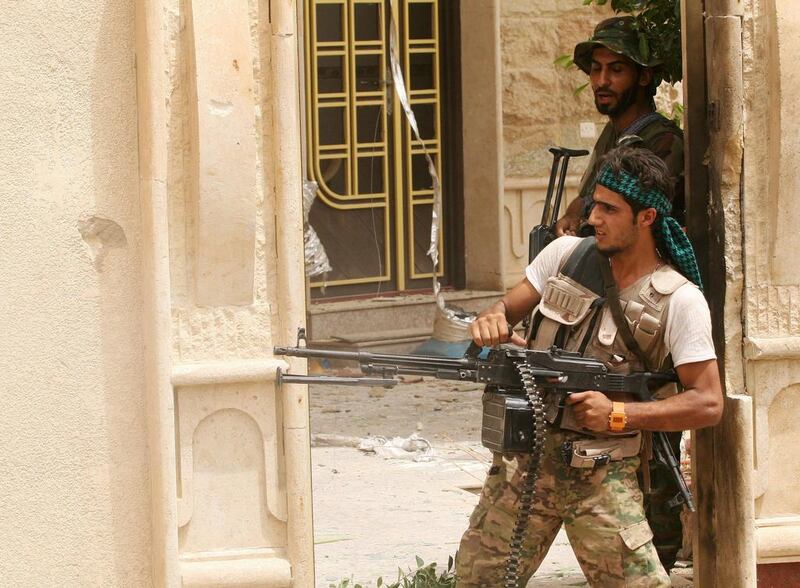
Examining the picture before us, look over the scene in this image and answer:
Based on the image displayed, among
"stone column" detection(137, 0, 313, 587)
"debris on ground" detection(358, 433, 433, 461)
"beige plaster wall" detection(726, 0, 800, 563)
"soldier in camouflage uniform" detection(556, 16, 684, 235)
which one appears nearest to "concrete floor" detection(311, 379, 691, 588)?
"debris on ground" detection(358, 433, 433, 461)

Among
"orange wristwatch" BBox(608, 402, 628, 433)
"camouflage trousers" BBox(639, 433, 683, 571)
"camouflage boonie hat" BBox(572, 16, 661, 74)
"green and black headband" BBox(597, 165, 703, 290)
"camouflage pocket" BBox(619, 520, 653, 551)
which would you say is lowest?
"camouflage trousers" BBox(639, 433, 683, 571)

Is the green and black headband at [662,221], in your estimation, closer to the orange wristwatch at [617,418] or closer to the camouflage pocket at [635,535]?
the orange wristwatch at [617,418]

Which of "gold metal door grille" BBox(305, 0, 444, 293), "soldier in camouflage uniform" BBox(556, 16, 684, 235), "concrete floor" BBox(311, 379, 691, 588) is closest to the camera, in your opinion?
"soldier in camouflage uniform" BBox(556, 16, 684, 235)

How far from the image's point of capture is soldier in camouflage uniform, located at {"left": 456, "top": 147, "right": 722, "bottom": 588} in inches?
166

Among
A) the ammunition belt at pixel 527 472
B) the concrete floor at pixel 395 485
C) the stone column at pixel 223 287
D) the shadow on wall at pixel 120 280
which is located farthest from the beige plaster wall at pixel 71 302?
the concrete floor at pixel 395 485

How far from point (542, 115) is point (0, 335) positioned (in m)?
6.77

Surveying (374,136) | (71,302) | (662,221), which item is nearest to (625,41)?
(662,221)

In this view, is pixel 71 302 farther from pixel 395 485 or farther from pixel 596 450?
pixel 395 485

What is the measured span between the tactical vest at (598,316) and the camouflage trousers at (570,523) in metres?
0.15

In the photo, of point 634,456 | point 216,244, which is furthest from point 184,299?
point 634,456

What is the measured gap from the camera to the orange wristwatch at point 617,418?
164 inches

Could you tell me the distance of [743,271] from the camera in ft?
15.3

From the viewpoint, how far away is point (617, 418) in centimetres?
418

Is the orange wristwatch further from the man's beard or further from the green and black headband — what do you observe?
Answer: the man's beard
